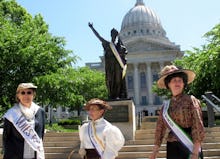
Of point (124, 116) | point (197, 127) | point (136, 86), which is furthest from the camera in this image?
point (136, 86)

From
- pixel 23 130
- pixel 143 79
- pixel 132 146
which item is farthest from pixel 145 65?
pixel 23 130

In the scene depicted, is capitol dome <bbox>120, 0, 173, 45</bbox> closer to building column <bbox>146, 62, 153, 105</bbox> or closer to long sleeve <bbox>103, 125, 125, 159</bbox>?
building column <bbox>146, 62, 153, 105</bbox>

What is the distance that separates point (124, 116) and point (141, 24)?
109445mm

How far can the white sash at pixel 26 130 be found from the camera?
491cm

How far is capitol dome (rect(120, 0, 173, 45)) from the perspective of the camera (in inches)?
4651

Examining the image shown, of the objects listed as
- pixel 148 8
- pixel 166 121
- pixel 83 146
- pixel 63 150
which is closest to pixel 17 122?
pixel 83 146

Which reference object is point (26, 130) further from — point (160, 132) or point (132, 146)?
point (132, 146)

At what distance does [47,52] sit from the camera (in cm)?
2134

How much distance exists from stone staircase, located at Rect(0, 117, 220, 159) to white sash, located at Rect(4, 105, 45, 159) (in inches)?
222

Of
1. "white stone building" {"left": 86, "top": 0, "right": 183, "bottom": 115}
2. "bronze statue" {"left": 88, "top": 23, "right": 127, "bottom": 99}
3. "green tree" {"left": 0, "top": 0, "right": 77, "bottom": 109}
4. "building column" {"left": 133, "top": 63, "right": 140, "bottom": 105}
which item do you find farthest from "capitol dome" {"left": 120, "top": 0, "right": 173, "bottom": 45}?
"bronze statue" {"left": 88, "top": 23, "right": 127, "bottom": 99}

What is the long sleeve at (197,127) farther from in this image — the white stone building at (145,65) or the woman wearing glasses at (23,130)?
the white stone building at (145,65)

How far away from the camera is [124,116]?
40.1 feet

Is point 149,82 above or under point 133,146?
above

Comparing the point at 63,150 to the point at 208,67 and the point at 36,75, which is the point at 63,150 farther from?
the point at 208,67
